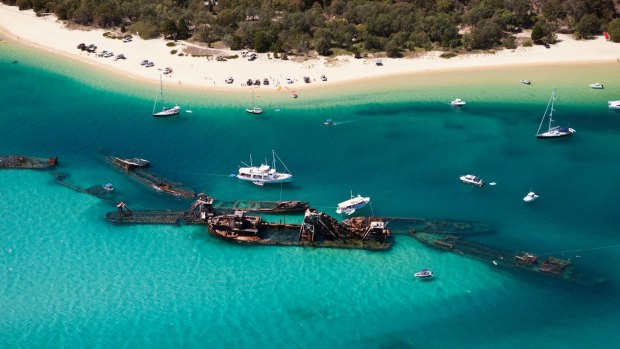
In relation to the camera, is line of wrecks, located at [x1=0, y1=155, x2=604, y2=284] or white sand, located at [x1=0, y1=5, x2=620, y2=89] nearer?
line of wrecks, located at [x1=0, y1=155, x2=604, y2=284]

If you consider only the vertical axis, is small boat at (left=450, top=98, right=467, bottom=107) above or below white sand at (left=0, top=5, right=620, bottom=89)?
below

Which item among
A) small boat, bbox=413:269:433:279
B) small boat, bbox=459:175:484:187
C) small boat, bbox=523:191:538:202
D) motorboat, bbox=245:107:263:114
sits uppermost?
motorboat, bbox=245:107:263:114

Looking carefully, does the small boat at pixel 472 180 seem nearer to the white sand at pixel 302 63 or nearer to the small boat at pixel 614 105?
the small boat at pixel 614 105

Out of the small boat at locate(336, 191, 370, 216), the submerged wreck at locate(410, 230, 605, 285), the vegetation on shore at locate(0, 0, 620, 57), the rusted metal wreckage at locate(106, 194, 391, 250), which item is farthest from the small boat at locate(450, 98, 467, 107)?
the rusted metal wreckage at locate(106, 194, 391, 250)

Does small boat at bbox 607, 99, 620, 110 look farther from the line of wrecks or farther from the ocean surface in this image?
the line of wrecks

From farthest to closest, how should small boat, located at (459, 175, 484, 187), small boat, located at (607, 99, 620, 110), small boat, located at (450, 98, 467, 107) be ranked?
small boat, located at (450, 98, 467, 107) → small boat, located at (607, 99, 620, 110) → small boat, located at (459, 175, 484, 187)
